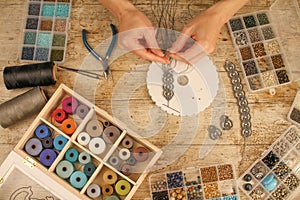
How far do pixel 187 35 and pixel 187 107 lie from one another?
0.30 m

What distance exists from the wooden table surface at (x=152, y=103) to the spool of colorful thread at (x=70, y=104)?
99 mm

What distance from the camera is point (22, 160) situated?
1.53 m

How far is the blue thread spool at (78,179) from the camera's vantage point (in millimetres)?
1556

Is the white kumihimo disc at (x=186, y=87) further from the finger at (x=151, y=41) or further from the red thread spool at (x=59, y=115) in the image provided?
the red thread spool at (x=59, y=115)

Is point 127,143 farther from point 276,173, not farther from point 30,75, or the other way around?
point 276,173

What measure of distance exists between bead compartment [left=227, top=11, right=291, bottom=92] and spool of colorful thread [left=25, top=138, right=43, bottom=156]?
856 millimetres

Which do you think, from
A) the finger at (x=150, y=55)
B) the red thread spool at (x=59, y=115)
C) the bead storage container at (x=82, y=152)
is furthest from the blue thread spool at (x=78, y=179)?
the finger at (x=150, y=55)

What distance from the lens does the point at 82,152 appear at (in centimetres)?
160

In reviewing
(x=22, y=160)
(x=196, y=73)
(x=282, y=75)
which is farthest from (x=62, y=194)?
(x=282, y=75)

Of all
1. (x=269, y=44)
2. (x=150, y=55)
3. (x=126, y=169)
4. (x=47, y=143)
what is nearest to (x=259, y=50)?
(x=269, y=44)

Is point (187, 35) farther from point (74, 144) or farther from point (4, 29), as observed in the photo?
point (4, 29)

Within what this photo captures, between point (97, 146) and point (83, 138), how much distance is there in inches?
2.4

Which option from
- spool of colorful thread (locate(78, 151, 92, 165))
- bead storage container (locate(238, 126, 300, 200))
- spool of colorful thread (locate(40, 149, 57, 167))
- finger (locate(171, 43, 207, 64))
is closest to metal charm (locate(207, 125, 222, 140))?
bead storage container (locate(238, 126, 300, 200))

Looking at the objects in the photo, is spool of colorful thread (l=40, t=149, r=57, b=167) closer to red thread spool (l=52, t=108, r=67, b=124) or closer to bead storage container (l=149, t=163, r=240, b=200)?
red thread spool (l=52, t=108, r=67, b=124)
